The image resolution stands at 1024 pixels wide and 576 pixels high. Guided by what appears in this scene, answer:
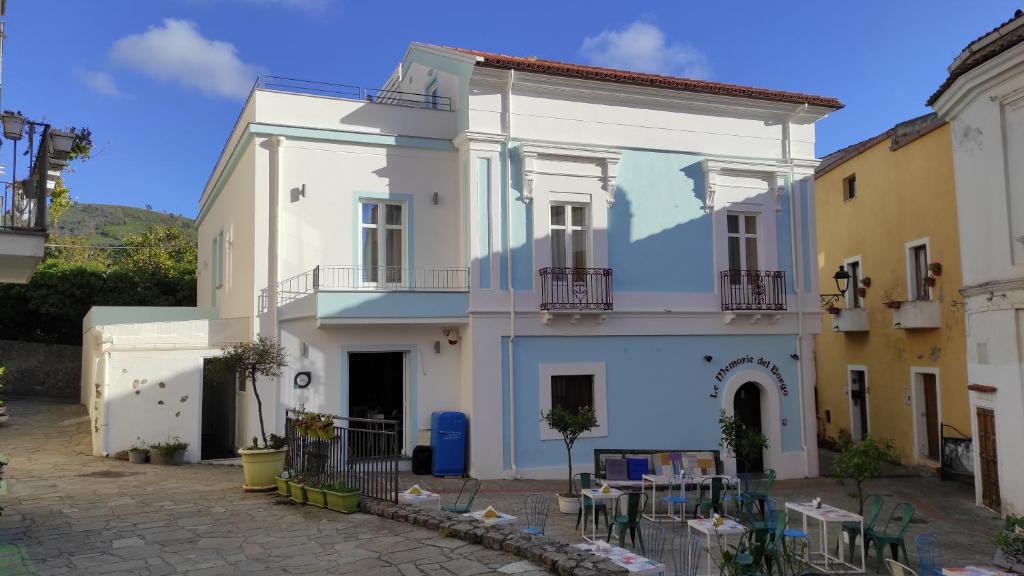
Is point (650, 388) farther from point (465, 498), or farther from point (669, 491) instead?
point (465, 498)

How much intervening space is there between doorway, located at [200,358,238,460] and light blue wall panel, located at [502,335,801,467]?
6.05 metres

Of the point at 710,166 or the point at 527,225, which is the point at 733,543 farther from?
the point at 710,166

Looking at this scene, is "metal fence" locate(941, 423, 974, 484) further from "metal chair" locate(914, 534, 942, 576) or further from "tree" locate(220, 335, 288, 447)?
"tree" locate(220, 335, 288, 447)

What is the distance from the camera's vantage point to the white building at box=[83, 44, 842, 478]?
46.2 ft

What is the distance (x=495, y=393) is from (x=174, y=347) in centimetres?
631

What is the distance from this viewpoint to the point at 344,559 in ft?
25.0

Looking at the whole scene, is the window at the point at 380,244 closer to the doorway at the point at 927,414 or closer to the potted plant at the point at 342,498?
the potted plant at the point at 342,498

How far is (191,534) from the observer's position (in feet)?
28.6

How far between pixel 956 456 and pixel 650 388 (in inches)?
276

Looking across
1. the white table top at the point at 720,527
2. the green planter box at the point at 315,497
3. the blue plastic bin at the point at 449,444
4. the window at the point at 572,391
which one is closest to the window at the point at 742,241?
the window at the point at 572,391

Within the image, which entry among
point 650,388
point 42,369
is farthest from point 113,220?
point 650,388

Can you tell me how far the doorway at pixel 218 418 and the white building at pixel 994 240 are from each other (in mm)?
14013

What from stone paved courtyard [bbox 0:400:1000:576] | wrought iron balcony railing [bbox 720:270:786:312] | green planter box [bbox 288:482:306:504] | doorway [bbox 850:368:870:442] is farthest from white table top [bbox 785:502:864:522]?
doorway [bbox 850:368:870:442]

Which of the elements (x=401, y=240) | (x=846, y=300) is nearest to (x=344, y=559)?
(x=401, y=240)
